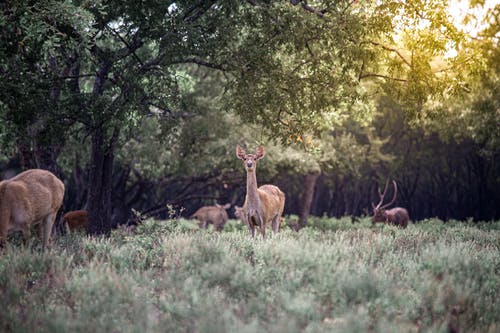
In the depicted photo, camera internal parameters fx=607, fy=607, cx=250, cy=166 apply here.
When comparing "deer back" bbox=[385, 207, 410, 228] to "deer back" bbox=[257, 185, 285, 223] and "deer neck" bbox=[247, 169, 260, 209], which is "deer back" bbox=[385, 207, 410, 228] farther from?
"deer neck" bbox=[247, 169, 260, 209]

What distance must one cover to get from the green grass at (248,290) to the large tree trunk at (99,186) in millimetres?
5426

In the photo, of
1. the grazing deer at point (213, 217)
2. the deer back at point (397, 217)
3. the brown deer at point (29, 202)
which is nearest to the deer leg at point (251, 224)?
the brown deer at point (29, 202)

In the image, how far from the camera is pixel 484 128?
84.6ft

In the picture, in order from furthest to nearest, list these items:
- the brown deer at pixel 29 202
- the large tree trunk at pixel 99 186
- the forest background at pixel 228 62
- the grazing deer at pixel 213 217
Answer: the grazing deer at pixel 213 217, the large tree trunk at pixel 99 186, the forest background at pixel 228 62, the brown deer at pixel 29 202

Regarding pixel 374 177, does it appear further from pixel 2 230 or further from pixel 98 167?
pixel 2 230

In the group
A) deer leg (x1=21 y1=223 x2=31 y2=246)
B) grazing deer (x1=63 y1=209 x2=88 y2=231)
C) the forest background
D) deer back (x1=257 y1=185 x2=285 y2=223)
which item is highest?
the forest background

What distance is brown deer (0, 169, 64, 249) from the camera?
36.9ft

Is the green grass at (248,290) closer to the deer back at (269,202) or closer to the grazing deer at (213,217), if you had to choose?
the deer back at (269,202)

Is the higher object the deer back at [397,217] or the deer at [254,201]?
A: the deer at [254,201]

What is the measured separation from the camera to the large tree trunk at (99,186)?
16047 mm

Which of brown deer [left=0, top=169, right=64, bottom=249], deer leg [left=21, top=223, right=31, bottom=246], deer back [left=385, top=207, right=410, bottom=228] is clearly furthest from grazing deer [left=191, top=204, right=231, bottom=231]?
deer leg [left=21, top=223, right=31, bottom=246]

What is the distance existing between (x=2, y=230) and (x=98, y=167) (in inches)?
204

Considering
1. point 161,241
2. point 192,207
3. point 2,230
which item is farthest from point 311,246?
point 192,207

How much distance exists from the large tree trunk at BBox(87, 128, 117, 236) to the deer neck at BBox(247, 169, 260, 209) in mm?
3969
